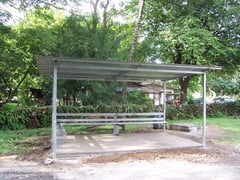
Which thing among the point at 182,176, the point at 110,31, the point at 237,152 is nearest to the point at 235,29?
the point at 110,31

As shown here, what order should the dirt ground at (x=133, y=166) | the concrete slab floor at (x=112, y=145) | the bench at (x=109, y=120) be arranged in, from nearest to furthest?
1. the dirt ground at (x=133, y=166)
2. the concrete slab floor at (x=112, y=145)
3. the bench at (x=109, y=120)

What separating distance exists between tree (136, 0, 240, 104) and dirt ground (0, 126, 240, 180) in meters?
8.48

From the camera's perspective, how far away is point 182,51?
48.6 ft

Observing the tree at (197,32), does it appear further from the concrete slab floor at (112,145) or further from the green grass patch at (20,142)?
the green grass patch at (20,142)

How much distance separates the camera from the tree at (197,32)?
1359cm

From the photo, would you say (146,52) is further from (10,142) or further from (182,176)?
(182,176)

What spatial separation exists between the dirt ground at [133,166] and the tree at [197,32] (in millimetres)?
8476

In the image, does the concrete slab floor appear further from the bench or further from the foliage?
the foliage

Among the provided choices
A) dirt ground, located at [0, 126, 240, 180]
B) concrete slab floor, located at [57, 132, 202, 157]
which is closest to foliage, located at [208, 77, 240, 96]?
concrete slab floor, located at [57, 132, 202, 157]

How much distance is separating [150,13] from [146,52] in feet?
9.81

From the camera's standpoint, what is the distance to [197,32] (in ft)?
43.9

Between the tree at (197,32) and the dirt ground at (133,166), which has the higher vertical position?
the tree at (197,32)

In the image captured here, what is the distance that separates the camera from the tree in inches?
535

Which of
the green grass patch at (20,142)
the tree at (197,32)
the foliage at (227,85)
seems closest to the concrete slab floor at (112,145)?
the green grass patch at (20,142)
